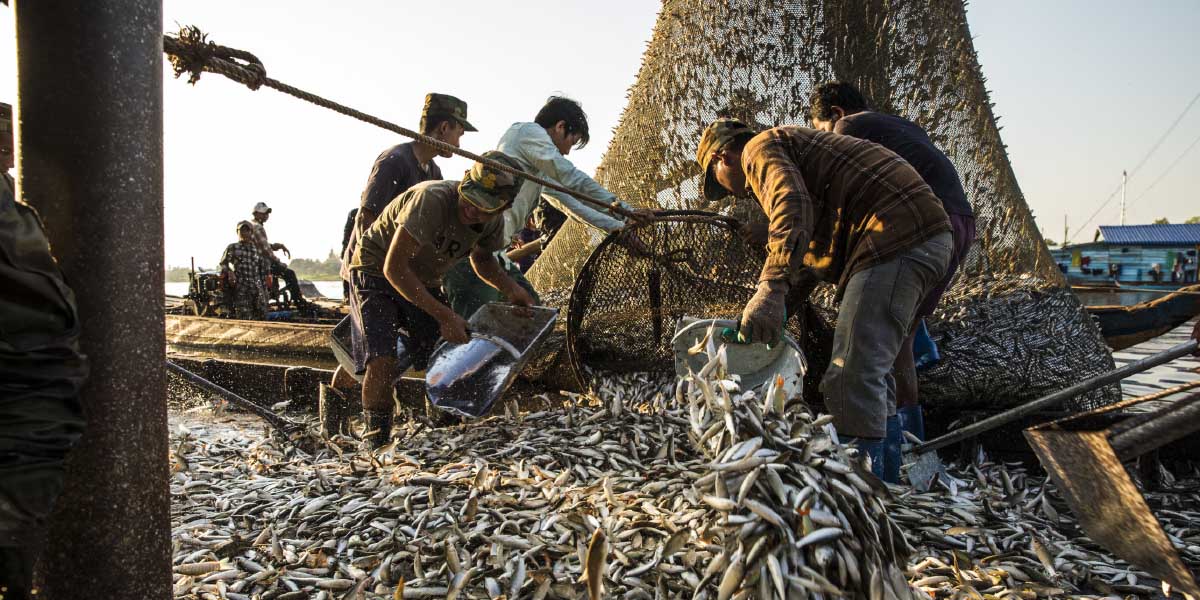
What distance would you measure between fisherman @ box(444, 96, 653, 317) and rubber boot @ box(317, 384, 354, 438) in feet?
3.39

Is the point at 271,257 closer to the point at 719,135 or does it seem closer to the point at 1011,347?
the point at 719,135

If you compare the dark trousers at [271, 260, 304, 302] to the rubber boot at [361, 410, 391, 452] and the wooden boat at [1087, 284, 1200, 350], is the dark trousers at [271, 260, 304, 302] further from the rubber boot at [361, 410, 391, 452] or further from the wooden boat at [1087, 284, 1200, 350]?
the wooden boat at [1087, 284, 1200, 350]

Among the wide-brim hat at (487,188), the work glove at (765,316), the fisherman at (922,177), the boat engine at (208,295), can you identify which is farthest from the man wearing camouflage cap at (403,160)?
the boat engine at (208,295)

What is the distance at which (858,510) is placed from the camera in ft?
6.55

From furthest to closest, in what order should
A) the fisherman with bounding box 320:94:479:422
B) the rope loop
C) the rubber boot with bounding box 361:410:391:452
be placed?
the fisherman with bounding box 320:94:479:422 < the rubber boot with bounding box 361:410:391:452 < the rope loop

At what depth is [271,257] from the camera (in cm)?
1123

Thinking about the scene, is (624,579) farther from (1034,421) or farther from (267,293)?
(267,293)

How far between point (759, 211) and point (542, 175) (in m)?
1.60

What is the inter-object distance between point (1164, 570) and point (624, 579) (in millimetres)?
1394

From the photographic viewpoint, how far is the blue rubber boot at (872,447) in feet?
9.35

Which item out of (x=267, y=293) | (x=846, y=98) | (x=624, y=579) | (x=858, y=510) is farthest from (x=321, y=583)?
(x=267, y=293)

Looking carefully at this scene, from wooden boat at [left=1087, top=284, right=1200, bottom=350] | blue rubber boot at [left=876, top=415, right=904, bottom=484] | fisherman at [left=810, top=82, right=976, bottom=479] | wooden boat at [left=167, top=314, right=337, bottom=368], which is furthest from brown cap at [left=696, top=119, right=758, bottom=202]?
wooden boat at [left=1087, top=284, right=1200, bottom=350]

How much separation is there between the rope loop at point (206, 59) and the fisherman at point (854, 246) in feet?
Answer: 6.28

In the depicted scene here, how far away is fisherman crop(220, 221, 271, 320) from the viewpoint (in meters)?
10.1
